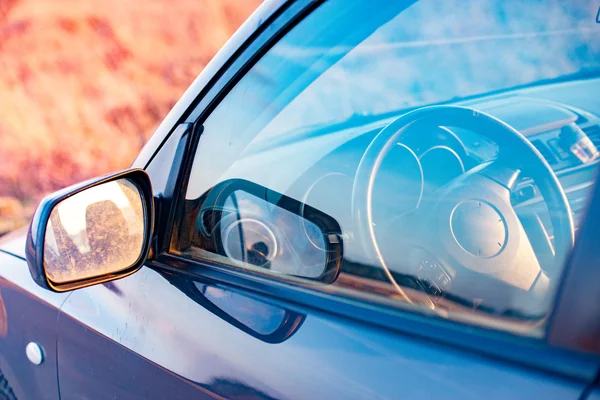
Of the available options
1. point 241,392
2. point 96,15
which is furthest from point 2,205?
point 241,392

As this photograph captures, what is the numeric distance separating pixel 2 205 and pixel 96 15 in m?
5.23

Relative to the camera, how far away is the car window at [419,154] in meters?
1.06

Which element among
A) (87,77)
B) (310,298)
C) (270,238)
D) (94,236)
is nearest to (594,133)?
(310,298)

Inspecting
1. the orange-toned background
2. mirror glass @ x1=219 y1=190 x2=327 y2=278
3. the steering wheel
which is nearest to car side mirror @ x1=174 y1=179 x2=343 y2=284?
mirror glass @ x1=219 y1=190 x2=327 y2=278

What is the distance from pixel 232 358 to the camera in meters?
1.20

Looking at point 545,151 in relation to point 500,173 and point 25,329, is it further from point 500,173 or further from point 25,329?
point 25,329

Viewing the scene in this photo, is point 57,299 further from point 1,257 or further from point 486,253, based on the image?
point 486,253

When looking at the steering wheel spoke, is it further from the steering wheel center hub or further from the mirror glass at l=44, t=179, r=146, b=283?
the mirror glass at l=44, t=179, r=146, b=283

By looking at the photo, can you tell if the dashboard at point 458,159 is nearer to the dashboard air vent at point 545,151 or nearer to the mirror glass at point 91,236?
the dashboard air vent at point 545,151

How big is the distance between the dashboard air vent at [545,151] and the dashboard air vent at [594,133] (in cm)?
7

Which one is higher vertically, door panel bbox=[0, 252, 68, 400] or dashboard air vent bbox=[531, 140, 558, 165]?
dashboard air vent bbox=[531, 140, 558, 165]

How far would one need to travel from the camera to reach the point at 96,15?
35.1ft

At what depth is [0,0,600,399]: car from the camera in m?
0.98

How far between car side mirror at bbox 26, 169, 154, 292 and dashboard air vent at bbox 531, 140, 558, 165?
894 millimetres
